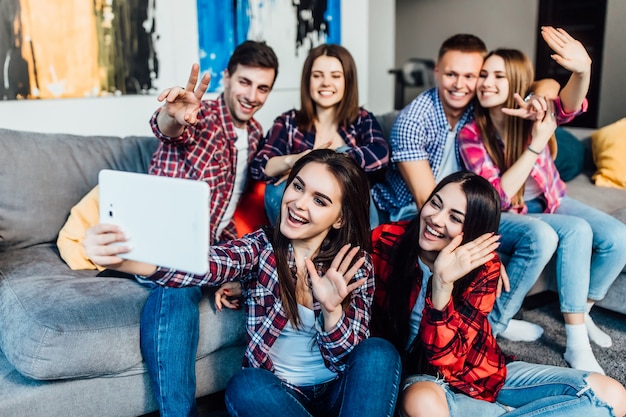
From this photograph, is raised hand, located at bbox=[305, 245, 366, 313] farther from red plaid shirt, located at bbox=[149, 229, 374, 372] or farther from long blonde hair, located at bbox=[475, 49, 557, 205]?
long blonde hair, located at bbox=[475, 49, 557, 205]

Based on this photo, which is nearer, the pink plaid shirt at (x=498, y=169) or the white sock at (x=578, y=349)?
Answer: the white sock at (x=578, y=349)

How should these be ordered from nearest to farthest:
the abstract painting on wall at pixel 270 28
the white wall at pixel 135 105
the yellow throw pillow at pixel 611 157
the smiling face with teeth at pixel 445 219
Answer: the smiling face with teeth at pixel 445 219
the white wall at pixel 135 105
the yellow throw pillow at pixel 611 157
the abstract painting on wall at pixel 270 28

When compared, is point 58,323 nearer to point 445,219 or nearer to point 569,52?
point 445,219

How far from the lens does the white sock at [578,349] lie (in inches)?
75.8

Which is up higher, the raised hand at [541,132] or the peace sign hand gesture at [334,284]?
the raised hand at [541,132]

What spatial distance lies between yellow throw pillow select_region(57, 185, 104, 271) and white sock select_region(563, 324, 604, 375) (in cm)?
158

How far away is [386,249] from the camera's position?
66.9 inches

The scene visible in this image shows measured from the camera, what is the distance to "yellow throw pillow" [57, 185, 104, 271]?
1.94 m

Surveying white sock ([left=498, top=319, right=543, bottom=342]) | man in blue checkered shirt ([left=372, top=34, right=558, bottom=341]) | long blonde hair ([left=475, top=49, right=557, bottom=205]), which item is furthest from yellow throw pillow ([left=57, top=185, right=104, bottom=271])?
white sock ([left=498, top=319, right=543, bottom=342])

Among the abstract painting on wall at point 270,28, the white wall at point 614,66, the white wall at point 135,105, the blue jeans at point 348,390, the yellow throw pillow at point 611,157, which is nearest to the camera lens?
the blue jeans at point 348,390

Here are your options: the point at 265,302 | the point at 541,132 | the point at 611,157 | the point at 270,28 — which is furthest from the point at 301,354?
the point at 270,28

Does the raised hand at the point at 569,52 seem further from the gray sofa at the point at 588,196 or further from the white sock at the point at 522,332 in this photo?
the white sock at the point at 522,332

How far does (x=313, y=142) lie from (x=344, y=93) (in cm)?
22

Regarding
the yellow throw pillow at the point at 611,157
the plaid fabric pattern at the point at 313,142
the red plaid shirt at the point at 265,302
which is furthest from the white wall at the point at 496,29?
the red plaid shirt at the point at 265,302
